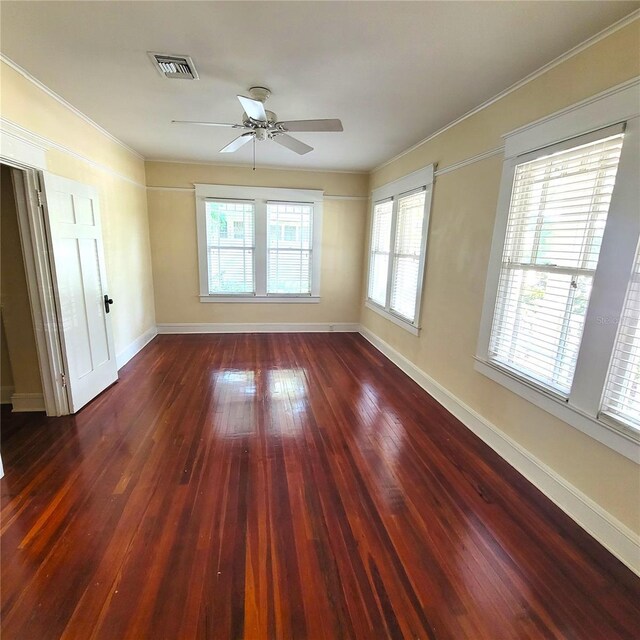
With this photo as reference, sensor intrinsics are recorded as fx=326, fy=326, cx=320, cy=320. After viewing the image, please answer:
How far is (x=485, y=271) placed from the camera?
2686mm

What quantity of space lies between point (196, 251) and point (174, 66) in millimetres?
3272

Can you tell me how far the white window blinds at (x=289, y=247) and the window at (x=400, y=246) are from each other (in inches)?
42.7

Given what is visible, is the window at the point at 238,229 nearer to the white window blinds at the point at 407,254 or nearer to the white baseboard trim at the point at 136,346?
the white baseboard trim at the point at 136,346

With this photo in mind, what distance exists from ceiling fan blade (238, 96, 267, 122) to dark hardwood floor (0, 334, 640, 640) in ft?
8.08

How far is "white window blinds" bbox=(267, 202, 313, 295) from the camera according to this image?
5.32m

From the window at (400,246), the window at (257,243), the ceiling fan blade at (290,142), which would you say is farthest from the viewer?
the window at (257,243)

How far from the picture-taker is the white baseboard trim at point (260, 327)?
216 inches

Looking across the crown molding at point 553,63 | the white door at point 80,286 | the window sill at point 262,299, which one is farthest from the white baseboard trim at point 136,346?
the crown molding at point 553,63

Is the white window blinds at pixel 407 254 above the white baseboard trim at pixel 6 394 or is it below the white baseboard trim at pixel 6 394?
above

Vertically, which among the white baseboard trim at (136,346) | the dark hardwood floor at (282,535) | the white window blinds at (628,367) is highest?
the white window blinds at (628,367)

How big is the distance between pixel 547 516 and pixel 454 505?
538 mm

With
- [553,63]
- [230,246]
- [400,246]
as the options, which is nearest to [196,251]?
[230,246]

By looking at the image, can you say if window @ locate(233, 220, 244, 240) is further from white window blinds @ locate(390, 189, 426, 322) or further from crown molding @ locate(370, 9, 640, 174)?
crown molding @ locate(370, 9, 640, 174)

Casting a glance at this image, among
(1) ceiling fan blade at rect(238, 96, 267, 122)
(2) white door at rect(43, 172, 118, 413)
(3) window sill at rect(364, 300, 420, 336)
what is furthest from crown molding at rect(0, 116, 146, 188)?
(3) window sill at rect(364, 300, 420, 336)
